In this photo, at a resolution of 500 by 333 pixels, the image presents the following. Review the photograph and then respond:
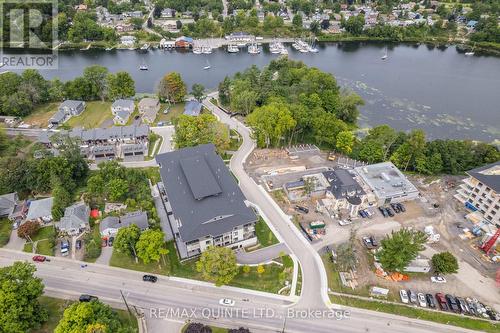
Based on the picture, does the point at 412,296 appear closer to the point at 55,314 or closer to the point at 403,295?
the point at 403,295

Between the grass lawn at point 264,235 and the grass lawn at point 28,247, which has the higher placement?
the grass lawn at point 264,235

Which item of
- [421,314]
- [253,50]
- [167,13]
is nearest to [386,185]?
[421,314]

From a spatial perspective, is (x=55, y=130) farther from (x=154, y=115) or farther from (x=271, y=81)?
(x=271, y=81)

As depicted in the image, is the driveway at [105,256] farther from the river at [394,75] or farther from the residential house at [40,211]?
the river at [394,75]

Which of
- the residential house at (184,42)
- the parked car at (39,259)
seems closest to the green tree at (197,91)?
the residential house at (184,42)

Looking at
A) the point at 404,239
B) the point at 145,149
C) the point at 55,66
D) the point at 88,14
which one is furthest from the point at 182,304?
the point at 88,14

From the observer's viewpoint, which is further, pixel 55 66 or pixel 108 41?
pixel 108 41
